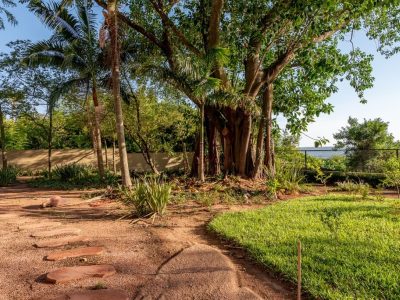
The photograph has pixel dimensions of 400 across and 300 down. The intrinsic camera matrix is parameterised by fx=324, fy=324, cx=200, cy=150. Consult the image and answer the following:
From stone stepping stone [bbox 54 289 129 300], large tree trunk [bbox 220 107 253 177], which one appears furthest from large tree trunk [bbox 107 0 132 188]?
stone stepping stone [bbox 54 289 129 300]

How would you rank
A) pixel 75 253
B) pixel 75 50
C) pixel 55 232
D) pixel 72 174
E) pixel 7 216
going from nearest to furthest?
pixel 75 253 < pixel 55 232 < pixel 7 216 < pixel 75 50 < pixel 72 174

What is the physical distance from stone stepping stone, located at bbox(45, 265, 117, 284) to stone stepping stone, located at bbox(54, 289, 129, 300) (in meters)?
0.31

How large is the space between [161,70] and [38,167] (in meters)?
11.4

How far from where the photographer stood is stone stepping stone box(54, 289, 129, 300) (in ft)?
8.10

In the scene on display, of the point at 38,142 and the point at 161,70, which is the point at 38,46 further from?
the point at 38,142

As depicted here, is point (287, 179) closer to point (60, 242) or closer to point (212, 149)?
point (212, 149)

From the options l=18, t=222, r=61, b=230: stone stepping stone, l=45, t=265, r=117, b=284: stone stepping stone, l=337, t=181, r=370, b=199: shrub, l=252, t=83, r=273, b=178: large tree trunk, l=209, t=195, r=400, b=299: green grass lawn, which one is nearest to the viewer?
l=209, t=195, r=400, b=299: green grass lawn

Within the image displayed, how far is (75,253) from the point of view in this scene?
350cm

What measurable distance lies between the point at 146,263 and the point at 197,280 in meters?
0.71

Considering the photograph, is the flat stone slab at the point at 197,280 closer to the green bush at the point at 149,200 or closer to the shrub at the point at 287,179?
the green bush at the point at 149,200

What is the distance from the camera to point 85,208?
6527mm

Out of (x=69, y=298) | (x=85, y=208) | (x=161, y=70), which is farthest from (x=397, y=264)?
(x=161, y=70)

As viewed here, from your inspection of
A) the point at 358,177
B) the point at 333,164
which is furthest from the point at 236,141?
the point at 333,164

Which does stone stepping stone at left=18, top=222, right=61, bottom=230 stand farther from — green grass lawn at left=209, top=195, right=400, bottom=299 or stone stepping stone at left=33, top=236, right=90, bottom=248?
green grass lawn at left=209, top=195, right=400, bottom=299
